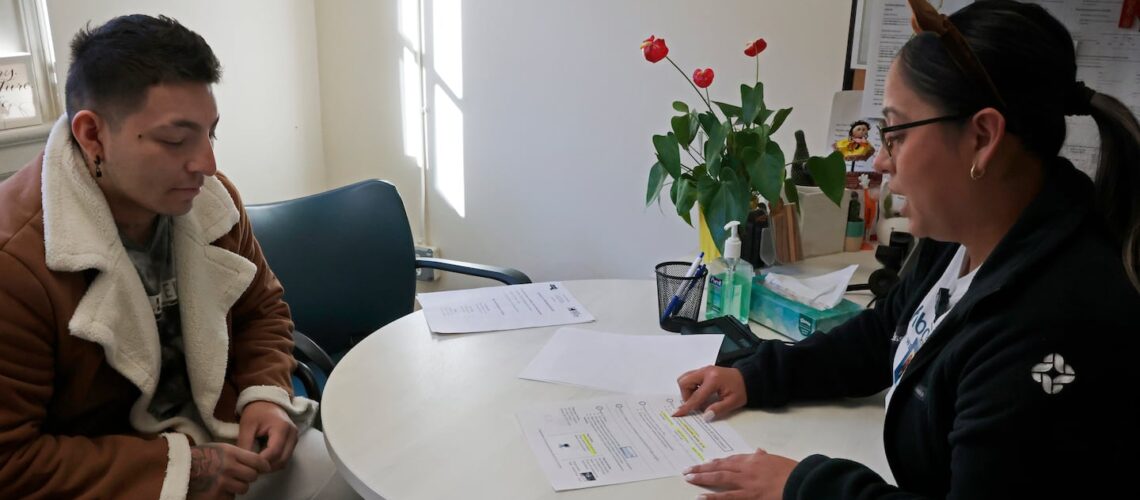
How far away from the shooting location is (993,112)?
0.90m

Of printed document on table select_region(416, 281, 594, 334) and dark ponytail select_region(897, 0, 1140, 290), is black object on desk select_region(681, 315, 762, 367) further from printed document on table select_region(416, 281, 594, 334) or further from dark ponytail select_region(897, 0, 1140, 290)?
dark ponytail select_region(897, 0, 1140, 290)

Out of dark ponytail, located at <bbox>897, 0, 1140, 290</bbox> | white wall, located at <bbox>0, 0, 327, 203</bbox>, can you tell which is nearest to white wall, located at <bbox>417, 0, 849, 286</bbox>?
white wall, located at <bbox>0, 0, 327, 203</bbox>

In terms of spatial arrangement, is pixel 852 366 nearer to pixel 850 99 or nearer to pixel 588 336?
pixel 588 336

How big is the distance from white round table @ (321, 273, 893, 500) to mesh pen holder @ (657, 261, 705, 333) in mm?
36

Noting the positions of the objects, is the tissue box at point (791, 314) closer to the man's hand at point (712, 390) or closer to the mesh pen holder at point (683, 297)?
the mesh pen holder at point (683, 297)

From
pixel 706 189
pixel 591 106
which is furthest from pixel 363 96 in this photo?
pixel 706 189

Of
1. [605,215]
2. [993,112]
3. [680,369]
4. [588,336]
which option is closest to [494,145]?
[605,215]

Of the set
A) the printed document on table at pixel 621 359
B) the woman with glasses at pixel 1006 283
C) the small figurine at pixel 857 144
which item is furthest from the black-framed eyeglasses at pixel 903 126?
the small figurine at pixel 857 144

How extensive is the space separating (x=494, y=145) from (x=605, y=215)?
466 millimetres

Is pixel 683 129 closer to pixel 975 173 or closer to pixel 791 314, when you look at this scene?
pixel 791 314

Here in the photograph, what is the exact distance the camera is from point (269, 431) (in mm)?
1368

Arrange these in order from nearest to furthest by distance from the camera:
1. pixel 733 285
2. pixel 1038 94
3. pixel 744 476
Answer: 1. pixel 1038 94
2. pixel 744 476
3. pixel 733 285

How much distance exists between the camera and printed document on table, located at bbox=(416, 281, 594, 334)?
1608 millimetres

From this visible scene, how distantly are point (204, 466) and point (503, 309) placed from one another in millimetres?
652
